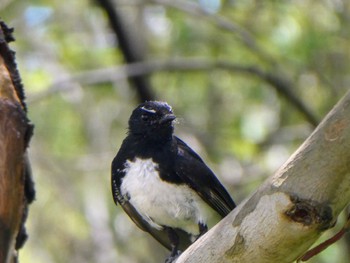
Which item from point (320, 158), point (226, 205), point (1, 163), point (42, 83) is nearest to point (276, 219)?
point (320, 158)

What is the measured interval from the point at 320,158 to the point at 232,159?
700 cm

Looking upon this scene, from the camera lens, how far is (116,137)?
11.7 m

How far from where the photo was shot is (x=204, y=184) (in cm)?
504

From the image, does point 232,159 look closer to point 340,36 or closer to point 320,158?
point 340,36

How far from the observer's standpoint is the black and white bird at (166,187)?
5039 millimetres

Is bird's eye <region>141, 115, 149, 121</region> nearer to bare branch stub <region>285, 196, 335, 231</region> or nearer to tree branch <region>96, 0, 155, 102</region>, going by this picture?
bare branch stub <region>285, 196, 335, 231</region>

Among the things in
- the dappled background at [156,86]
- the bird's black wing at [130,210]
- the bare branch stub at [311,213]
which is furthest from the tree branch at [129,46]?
the bare branch stub at [311,213]

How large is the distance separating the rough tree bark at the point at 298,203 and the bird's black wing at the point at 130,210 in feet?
6.26

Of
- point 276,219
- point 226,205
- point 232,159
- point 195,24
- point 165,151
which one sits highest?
point 195,24

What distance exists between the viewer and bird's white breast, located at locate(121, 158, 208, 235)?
5059 millimetres

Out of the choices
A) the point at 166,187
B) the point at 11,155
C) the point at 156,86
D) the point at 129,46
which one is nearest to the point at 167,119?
the point at 166,187

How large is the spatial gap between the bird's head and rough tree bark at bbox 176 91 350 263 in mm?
2062

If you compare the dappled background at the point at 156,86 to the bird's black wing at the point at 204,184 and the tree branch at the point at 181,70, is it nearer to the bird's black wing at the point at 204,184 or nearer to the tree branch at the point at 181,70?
the tree branch at the point at 181,70

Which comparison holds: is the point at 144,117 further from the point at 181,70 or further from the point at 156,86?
the point at 156,86
